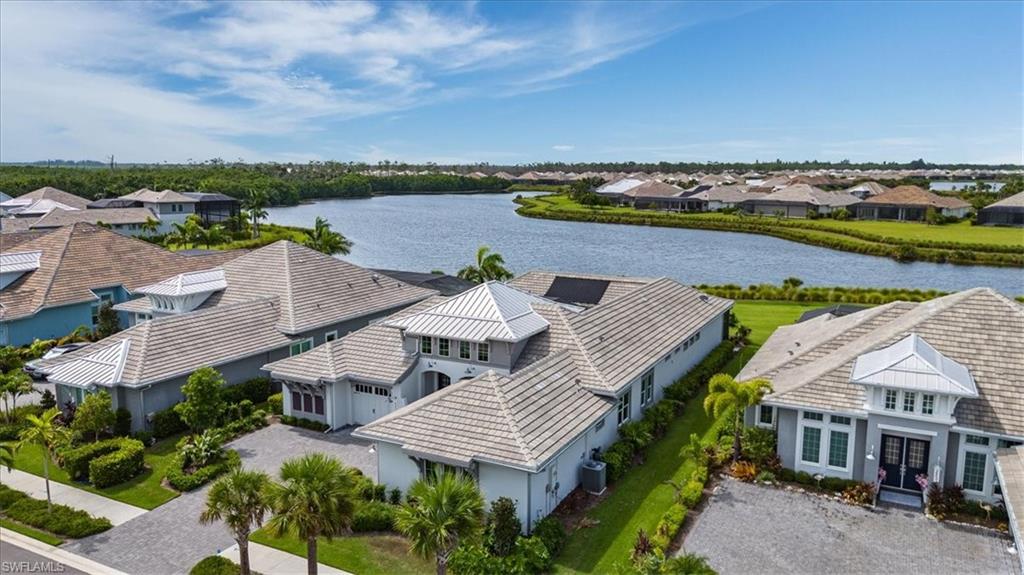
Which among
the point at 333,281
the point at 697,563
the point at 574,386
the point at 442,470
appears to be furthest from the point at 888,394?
the point at 333,281

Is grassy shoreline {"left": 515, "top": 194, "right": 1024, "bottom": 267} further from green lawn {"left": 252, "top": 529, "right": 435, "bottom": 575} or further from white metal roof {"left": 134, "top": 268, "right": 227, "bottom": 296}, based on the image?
green lawn {"left": 252, "top": 529, "right": 435, "bottom": 575}

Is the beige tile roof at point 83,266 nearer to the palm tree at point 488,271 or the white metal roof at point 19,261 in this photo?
the white metal roof at point 19,261

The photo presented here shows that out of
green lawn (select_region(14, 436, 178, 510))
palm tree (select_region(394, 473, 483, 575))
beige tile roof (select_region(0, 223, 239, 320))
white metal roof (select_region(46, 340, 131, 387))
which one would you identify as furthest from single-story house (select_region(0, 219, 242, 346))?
palm tree (select_region(394, 473, 483, 575))

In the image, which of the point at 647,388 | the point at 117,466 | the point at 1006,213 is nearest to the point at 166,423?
the point at 117,466

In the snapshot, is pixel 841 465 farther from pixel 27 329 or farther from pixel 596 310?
pixel 27 329

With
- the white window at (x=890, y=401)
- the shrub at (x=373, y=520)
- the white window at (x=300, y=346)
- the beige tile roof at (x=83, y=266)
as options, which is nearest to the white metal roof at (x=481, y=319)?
the white window at (x=300, y=346)

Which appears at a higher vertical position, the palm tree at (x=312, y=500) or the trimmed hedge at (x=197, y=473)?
the palm tree at (x=312, y=500)
